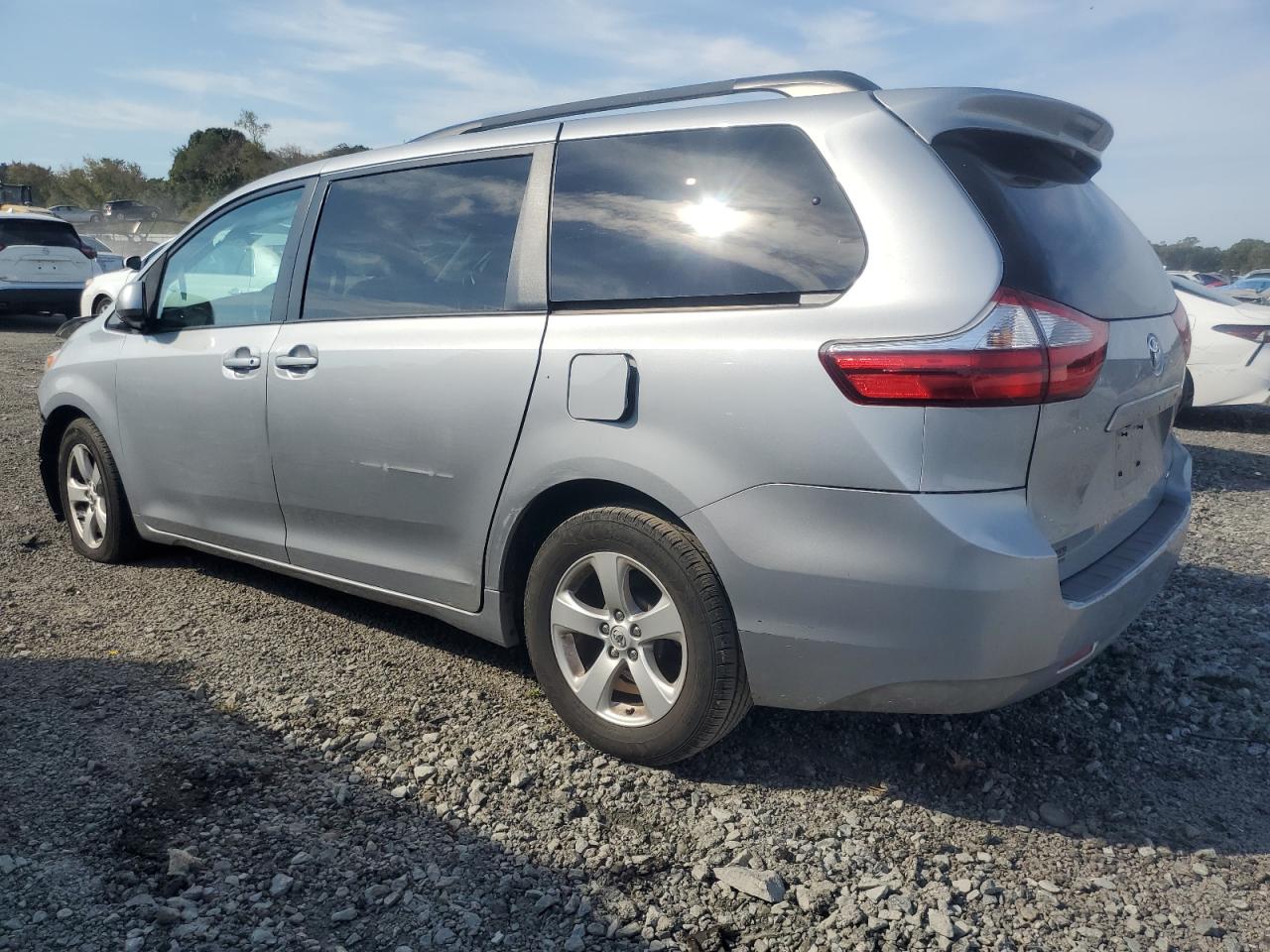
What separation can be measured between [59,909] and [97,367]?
295 cm

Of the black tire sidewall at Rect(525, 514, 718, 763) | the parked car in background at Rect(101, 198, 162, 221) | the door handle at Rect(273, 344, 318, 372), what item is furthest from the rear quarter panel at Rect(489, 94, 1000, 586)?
the parked car in background at Rect(101, 198, 162, 221)

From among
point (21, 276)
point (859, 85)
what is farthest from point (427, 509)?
point (21, 276)

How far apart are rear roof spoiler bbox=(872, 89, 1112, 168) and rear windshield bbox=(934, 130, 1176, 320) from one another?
0.03 metres

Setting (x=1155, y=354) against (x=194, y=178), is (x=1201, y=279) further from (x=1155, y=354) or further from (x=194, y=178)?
(x=194, y=178)

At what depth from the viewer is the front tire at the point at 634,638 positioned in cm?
272

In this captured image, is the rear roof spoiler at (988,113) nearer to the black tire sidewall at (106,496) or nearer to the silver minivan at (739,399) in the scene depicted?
the silver minivan at (739,399)

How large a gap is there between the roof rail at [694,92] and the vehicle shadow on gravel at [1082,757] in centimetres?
190

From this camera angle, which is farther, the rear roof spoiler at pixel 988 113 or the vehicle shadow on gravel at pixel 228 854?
the rear roof spoiler at pixel 988 113

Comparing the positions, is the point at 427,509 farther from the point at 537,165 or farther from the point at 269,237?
the point at 269,237

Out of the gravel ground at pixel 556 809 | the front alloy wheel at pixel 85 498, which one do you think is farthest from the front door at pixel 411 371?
the front alloy wheel at pixel 85 498

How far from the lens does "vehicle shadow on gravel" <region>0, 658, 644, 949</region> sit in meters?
2.32

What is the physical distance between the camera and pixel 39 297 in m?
15.1

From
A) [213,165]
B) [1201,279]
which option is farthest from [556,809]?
[213,165]

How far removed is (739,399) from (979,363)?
572 millimetres
